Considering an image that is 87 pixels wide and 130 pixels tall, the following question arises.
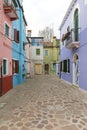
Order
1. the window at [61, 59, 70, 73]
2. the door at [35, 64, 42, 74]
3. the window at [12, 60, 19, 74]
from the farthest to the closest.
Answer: the door at [35, 64, 42, 74] → the window at [61, 59, 70, 73] → the window at [12, 60, 19, 74]

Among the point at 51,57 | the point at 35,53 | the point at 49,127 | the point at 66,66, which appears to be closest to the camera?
the point at 49,127

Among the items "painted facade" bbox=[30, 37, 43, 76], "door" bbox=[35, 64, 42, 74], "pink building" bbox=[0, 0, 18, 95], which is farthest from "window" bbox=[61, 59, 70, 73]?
"door" bbox=[35, 64, 42, 74]

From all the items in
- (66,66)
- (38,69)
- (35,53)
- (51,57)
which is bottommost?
(38,69)

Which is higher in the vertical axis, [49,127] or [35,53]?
[35,53]

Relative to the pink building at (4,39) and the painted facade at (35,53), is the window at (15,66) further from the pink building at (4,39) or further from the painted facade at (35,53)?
the painted facade at (35,53)

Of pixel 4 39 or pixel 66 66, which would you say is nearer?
pixel 4 39

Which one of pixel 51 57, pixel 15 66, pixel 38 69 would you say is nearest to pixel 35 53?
pixel 38 69

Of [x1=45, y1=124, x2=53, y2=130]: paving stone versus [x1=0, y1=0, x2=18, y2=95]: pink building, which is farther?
[x1=0, y1=0, x2=18, y2=95]: pink building

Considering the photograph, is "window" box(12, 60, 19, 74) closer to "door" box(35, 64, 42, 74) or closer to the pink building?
the pink building

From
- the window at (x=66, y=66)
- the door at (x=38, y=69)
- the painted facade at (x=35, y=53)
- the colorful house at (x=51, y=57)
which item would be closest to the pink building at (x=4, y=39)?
the window at (x=66, y=66)

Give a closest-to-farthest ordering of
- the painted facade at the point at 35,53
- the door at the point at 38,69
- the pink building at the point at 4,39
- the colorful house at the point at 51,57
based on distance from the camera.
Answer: the pink building at the point at 4,39 < the painted facade at the point at 35,53 < the door at the point at 38,69 < the colorful house at the point at 51,57

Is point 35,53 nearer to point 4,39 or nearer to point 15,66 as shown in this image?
point 15,66

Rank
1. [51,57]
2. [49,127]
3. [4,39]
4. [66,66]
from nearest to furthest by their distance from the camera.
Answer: [49,127] < [4,39] < [66,66] < [51,57]

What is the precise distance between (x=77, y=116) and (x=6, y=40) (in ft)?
22.9
